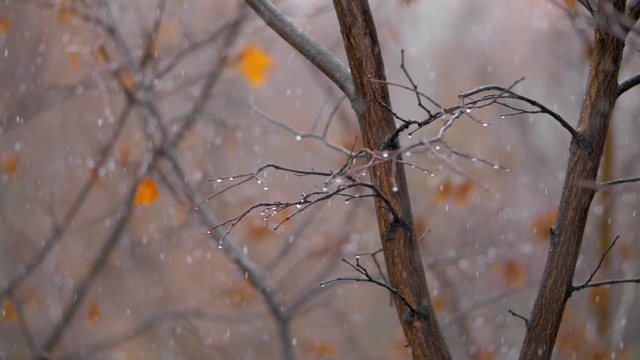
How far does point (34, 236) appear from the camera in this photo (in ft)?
22.8

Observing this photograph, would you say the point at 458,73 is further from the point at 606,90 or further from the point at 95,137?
the point at 606,90

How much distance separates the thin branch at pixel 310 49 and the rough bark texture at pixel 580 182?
584 millimetres

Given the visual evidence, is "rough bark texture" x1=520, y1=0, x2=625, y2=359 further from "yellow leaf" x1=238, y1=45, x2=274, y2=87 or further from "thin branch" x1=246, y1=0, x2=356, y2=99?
"yellow leaf" x1=238, y1=45, x2=274, y2=87

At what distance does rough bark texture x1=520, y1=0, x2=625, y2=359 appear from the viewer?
1553mm

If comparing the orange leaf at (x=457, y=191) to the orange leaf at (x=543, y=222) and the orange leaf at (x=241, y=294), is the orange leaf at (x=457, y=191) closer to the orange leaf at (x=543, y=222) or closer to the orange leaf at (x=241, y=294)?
the orange leaf at (x=543, y=222)

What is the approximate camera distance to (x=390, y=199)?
1705 millimetres

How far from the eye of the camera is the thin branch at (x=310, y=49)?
1.79 meters

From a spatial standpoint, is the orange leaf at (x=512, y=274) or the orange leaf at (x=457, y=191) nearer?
the orange leaf at (x=457, y=191)

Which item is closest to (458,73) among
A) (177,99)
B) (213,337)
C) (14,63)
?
(177,99)

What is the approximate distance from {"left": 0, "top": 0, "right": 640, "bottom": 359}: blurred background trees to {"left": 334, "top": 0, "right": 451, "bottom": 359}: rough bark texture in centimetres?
250

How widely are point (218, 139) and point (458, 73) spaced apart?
11.2ft

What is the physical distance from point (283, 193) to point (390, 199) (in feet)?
18.2

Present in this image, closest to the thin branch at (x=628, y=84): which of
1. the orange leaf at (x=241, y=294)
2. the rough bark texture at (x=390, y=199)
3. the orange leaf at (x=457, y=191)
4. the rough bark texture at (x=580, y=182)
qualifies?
the rough bark texture at (x=580, y=182)

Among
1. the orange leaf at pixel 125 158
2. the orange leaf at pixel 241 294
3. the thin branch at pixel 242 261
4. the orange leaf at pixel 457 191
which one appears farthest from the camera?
the orange leaf at pixel 241 294
